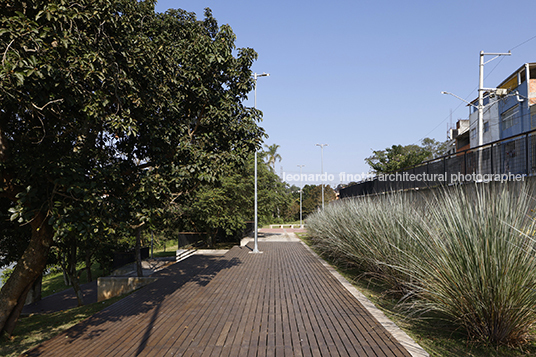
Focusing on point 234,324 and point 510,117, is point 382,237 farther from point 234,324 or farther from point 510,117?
point 510,117

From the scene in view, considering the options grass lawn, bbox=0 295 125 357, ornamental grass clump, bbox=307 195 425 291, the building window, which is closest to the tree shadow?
grass lawn, bbox=0 295 125 357

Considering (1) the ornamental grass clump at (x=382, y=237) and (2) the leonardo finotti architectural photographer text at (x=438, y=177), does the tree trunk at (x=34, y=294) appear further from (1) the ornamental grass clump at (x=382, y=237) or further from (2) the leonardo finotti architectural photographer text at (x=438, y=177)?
(2) the leonardo finotti architectural photographer text at (x=438, y=177)

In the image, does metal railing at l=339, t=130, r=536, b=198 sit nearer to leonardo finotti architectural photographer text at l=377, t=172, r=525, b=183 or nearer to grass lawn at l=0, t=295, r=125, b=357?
leonardo finotti architectural photographer text at l=377, t=172, r=525, b=183

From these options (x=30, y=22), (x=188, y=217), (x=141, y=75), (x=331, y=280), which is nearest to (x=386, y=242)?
(x=331, y=280)

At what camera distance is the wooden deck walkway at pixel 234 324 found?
4.46 metres

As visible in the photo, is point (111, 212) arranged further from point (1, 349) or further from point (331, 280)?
point (331, 280)

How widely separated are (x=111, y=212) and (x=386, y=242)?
5.72 m

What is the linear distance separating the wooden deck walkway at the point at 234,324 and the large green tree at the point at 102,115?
1.74 metres

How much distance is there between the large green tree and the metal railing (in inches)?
235

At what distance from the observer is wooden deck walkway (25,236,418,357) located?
4.46 m

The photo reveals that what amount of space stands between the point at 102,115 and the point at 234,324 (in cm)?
428

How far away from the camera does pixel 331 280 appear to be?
28.4 ft

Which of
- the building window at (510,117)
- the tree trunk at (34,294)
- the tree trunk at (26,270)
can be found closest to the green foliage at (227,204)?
the tree trunk at (34,294)

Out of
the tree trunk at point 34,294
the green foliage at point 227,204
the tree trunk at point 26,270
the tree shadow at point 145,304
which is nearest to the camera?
the tree shadow at point 145,304
